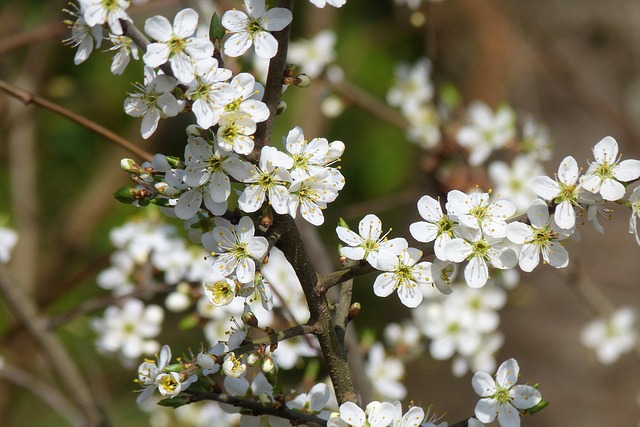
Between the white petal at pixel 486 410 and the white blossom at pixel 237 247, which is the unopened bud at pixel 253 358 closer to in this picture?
the white blossom at pixel 237 247

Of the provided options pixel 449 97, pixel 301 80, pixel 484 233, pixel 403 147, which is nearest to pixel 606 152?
pixel 484 233

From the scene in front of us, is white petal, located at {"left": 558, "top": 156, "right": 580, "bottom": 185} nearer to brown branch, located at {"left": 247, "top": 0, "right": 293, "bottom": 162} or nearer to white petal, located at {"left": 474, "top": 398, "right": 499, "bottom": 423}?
white petal, located at {"left": 474, "top": 398, "right": 499, "bottom": 423}

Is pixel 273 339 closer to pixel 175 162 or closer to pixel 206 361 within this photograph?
pixel 206 361

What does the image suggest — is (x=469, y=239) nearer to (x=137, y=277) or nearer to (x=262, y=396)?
(x=262, y=396)

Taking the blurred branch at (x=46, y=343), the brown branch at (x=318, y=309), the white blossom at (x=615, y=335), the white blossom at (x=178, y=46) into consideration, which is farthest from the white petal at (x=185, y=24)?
the white blossom at (x=615, y=335)

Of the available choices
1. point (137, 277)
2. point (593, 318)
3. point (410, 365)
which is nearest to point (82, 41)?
point (137, 277)

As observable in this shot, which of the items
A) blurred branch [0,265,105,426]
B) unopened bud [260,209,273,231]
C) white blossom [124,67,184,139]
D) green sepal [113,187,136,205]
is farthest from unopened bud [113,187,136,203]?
blurred branch [0,265,105,426]
